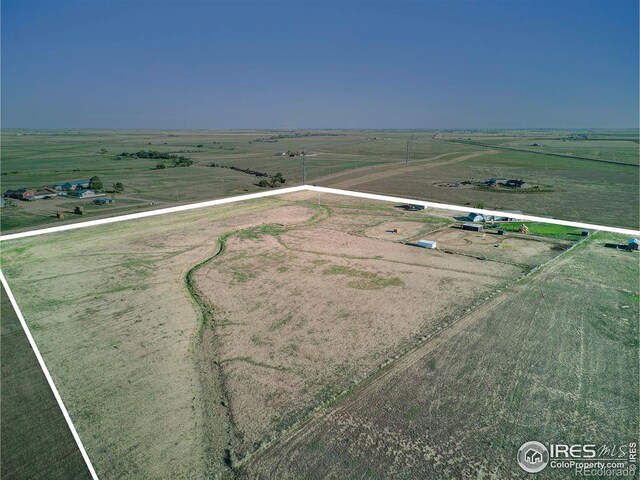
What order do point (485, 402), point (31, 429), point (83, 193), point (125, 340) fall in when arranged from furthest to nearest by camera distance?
point (83, 193)
point (125, 340)
point (485, 402)
point (31, 429)

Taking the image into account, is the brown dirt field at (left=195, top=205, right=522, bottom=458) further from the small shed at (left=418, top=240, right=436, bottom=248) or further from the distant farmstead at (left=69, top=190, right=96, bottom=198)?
the distant farmstead at (left=69, top=190, right=96, bottom=198)

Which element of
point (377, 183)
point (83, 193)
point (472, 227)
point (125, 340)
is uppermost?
point (377, 183)

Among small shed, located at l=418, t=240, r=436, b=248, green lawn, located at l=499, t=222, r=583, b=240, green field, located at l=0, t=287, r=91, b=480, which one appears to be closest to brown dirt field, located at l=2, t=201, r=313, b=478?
green field, located at l=0, t=287, r=91, b=480

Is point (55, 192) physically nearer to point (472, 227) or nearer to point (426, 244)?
point (426, 244)

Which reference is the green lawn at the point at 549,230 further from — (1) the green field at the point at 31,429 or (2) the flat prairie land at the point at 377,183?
(1) the green field at the point at 31,429

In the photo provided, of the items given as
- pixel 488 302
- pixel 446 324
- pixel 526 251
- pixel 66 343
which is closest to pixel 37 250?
pixel 66 343

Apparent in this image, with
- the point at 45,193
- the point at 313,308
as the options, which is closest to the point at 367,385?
the point at 313,308
